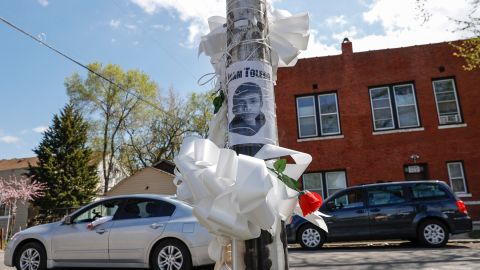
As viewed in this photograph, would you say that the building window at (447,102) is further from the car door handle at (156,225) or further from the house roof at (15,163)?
the house roof at (15,163)

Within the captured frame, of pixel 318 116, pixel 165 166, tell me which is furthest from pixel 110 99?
pixel 318 116

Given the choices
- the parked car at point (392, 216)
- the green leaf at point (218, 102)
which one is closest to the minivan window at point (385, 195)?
the parked car at point (392, 216)

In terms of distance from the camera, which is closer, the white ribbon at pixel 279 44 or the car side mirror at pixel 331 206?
the white ribbon at pixel 279 44

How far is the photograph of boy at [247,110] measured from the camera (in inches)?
70.7

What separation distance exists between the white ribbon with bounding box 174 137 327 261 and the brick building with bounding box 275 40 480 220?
1711 centimetres

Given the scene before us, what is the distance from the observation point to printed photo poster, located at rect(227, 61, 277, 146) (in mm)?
1795

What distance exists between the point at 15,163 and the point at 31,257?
40.8 m

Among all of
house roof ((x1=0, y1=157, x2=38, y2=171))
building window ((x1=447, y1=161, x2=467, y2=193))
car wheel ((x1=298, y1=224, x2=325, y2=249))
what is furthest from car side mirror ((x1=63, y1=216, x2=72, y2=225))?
house roof ((x1=0, y1=157, x2=38, y2=171))

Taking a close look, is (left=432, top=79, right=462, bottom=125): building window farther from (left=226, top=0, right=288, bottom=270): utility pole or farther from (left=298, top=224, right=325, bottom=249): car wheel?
(left=226, top=0, right=288, bottom=270): utility pole

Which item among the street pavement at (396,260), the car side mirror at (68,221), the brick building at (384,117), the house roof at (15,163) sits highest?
the house roof at (15,163)

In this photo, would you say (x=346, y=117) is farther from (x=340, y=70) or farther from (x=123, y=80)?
(x=123, y=80)

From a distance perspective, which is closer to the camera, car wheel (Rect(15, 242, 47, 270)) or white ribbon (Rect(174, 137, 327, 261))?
white ribbon (Rect(174, 137, 327, 261))

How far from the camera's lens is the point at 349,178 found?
1802 centimetres

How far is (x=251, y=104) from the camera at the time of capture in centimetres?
184
